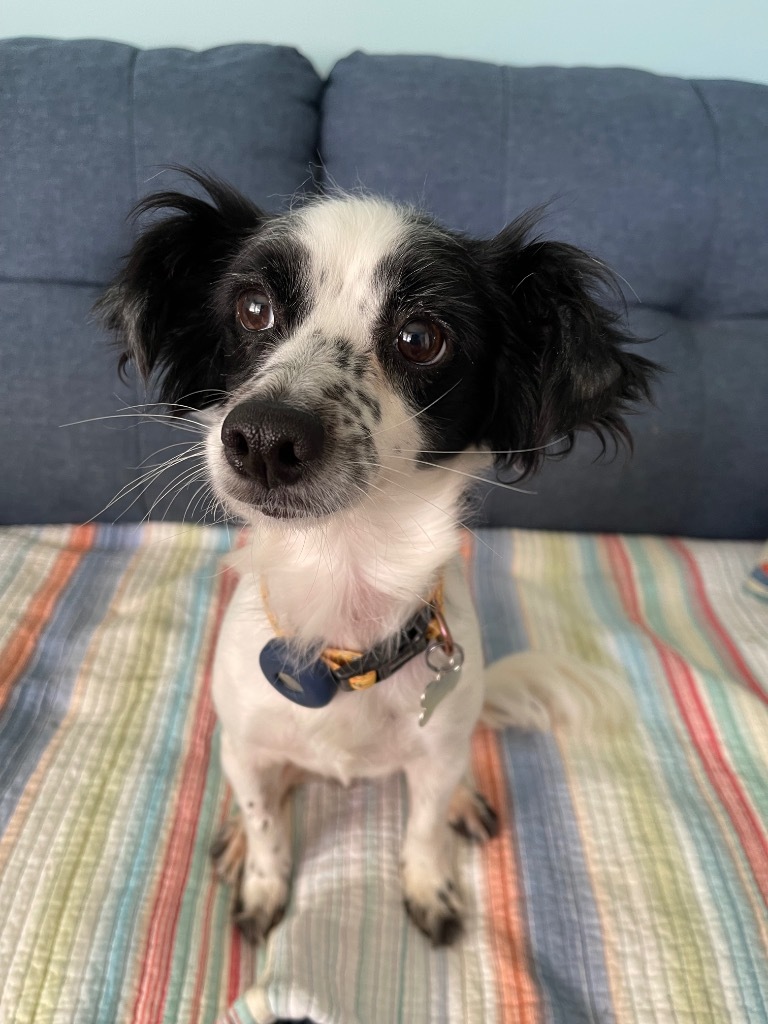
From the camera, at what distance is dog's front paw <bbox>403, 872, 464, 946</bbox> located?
3.36ft

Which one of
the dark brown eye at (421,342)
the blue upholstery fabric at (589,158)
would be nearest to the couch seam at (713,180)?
the blue upholstery fabric at (589,158)

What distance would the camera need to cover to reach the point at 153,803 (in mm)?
1148

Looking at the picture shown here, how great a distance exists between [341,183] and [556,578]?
1.14 meters

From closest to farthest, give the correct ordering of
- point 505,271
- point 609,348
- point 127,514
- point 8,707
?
point 609,348, point 505,271, point 8,707, point 127,514

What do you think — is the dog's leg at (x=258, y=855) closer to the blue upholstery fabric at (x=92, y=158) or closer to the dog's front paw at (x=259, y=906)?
the dog's front paw at (x=259, y=906)

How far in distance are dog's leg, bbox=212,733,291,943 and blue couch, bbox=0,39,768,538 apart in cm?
96

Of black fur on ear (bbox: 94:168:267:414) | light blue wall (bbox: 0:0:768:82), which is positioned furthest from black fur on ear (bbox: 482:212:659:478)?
light blue wall (bbox: 0:0:768:82)

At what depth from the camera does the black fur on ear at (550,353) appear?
820 mm

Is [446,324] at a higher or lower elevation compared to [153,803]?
higher

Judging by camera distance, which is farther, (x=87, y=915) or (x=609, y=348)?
(x=87, y=915)

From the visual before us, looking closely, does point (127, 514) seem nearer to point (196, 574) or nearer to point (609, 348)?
point (196, 574)

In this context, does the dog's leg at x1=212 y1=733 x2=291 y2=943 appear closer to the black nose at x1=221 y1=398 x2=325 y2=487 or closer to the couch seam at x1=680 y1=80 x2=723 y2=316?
the black nose at x1=221 y1=398 x2=325 y2=487

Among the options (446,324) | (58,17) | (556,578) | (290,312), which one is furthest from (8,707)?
(58,17)

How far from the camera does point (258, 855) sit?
1.06m
